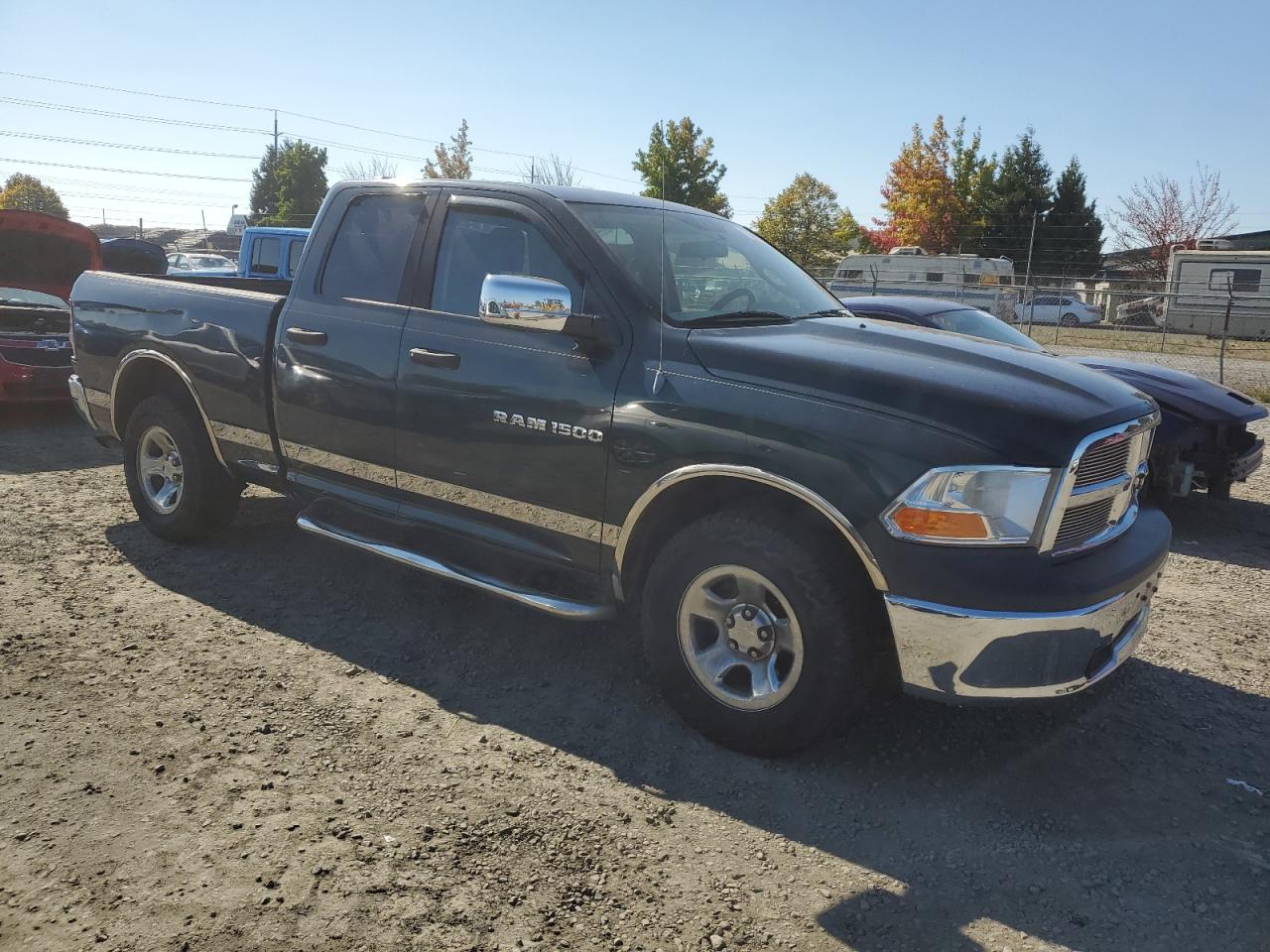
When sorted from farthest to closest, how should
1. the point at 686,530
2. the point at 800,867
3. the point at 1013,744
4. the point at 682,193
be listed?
the point at 682,193
the point at 1013,744
the point at 686,530
the point at 800,867

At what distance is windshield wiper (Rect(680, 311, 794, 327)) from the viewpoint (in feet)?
12.0

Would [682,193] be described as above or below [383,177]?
above

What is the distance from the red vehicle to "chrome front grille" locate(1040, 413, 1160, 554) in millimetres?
8896

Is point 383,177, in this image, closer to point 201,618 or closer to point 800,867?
point 201,618

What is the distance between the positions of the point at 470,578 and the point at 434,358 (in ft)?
3.05

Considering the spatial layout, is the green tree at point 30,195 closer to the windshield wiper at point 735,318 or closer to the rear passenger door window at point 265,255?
the rear passenger door window at point 265,255

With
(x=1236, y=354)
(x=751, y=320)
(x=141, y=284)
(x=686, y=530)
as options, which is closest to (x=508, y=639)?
(x=686, y=530)

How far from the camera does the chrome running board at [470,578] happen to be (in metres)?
3.62

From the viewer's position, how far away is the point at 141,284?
5.35 meters

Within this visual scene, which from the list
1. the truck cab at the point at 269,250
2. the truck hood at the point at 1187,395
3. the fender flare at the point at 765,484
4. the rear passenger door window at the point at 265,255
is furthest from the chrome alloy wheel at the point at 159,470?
the rear passenger door window at the point at 265,255

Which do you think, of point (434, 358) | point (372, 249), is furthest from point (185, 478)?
point (434, 358)

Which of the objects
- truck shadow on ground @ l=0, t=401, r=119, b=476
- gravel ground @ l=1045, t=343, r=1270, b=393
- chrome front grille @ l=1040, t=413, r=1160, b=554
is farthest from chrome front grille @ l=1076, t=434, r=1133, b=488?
gravel ground @ l=1045, t=343, r=1270, b=393

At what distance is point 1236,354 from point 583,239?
23.0m

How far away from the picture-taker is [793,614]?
3.15 meters
